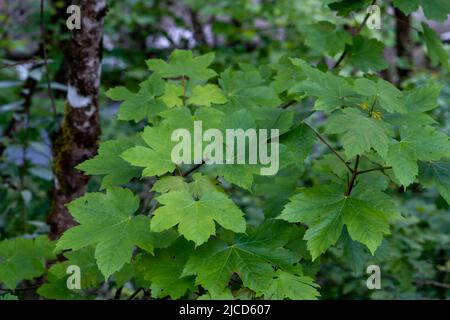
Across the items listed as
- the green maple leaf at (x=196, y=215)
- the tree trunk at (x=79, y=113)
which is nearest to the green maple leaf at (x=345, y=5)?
the tree trunk at (x=79, y=113)

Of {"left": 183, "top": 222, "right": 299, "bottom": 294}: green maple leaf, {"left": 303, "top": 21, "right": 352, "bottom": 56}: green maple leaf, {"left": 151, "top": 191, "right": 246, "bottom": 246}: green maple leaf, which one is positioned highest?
{"left": 303, "top": 21, "right": 352, "bottom": 56}: green maple leaf

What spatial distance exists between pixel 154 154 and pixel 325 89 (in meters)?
0.59

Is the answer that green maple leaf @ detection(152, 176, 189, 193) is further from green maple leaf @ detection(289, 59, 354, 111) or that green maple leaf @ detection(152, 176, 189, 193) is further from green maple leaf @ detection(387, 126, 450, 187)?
green maple leaf @ detection(387, 126, 450, 187)

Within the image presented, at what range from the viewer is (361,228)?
1.55 meters

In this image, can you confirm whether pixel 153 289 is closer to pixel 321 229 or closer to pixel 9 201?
pixel 321 229

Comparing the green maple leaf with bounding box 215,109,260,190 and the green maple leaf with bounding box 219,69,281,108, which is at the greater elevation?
the green maple leaf with bounding box 219,69,281,108

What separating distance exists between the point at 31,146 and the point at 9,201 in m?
0.46

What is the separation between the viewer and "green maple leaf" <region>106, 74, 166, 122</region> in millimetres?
2027

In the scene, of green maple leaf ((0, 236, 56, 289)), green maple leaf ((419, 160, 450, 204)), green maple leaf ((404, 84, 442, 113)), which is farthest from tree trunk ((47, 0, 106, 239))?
green maple leaf ((419, 160, 450, 204))

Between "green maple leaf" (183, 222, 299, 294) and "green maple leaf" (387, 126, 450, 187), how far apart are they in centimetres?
40

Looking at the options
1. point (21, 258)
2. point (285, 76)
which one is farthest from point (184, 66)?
point (21, 258)

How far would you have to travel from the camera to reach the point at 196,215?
1493mm

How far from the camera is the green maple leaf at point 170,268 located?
1.62m
